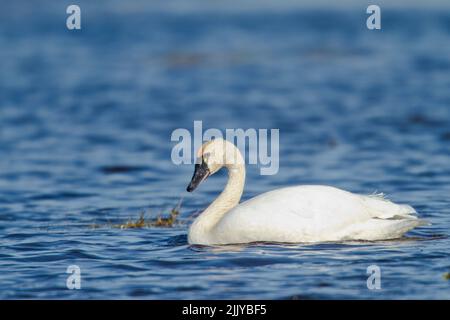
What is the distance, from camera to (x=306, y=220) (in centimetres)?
1044

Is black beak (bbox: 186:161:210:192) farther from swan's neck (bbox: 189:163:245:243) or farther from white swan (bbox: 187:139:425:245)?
white swan (bbox: 187:139:425:245)

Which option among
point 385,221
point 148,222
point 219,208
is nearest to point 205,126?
point 148,222

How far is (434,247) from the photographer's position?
1059 cm

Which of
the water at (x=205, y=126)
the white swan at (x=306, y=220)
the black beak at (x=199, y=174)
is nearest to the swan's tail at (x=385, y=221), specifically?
the white swan at (x=306, y=220)

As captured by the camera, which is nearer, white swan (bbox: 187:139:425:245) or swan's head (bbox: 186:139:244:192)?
white swan (bbox: 187:139:425:245)

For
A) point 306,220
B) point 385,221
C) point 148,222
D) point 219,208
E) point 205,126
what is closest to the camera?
point 306,220

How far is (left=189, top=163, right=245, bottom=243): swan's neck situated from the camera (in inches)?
429

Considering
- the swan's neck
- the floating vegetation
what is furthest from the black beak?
the floating vegetation

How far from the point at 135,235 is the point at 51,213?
224 cm

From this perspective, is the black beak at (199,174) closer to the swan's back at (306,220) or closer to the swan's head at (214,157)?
the swan's head at (214,157)

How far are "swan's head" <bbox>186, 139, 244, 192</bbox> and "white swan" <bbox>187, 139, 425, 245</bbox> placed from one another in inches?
23.2

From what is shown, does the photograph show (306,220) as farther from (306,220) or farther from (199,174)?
(199,174)

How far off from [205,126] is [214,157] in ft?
33.0
